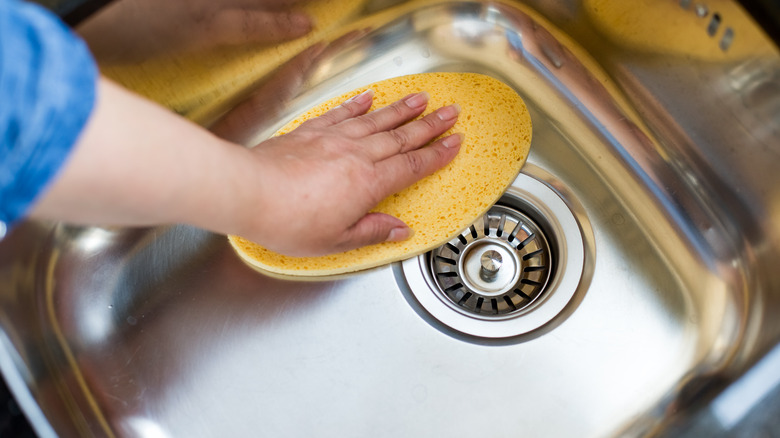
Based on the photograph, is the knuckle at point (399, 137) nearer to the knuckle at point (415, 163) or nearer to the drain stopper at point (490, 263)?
the knuckle at point (415, 163)

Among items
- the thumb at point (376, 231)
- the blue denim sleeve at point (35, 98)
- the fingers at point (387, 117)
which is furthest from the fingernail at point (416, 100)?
the blue denim sleeve at point (35, 98)

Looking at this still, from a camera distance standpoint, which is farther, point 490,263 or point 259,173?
point 490,263

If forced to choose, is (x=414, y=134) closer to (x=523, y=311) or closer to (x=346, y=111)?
(x=346, y=111)

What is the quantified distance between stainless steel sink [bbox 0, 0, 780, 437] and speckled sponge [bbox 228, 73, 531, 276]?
0.02 metres

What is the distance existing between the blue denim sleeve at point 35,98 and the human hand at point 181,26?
9.5 inches

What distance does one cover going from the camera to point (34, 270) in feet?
2.10

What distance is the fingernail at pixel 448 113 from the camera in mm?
682

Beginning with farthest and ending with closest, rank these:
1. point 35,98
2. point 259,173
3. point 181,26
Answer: point 181,26
point 259,173
point 35,98

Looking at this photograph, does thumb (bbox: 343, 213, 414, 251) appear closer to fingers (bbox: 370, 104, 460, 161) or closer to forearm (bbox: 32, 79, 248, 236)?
fingers (bbox: 370, 104, 460, 161)

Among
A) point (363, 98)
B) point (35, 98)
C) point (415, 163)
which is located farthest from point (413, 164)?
point (35, 98)

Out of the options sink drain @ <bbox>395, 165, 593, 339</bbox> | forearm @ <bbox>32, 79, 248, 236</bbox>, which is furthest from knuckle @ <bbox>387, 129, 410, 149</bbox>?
forearm @ <bbox>32, 79, 248, 236</bbox>

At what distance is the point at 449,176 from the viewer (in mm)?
680

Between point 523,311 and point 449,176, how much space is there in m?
0.17

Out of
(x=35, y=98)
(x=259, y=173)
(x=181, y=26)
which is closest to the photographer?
(x=35, y=98)
